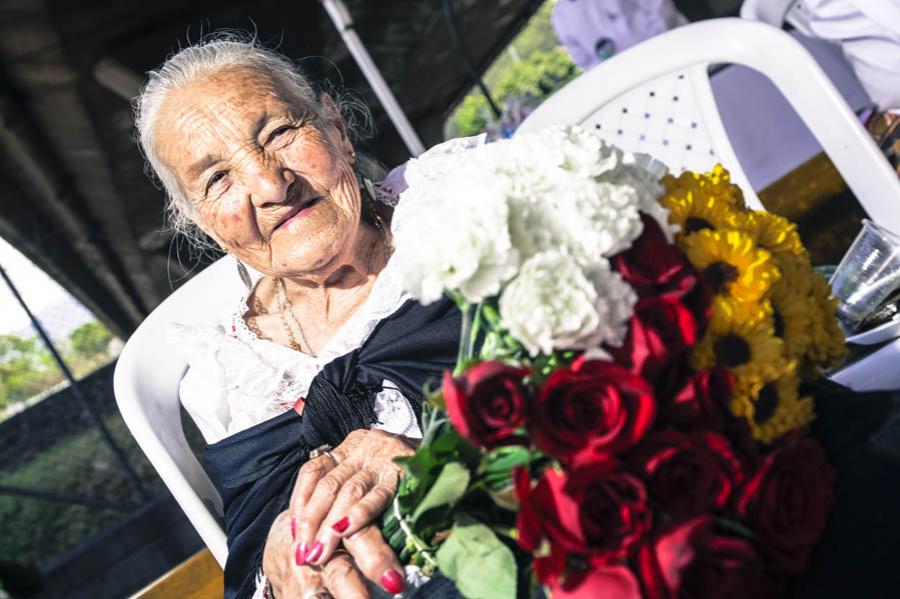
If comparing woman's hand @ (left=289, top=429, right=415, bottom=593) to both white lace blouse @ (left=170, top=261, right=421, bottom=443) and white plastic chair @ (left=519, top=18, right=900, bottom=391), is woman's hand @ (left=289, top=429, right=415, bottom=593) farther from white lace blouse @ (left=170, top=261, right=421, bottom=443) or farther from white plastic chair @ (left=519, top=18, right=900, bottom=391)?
white plastic chair @ (left=519, top=18, right=900, bottom=391)

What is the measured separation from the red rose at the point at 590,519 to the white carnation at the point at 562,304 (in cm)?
15

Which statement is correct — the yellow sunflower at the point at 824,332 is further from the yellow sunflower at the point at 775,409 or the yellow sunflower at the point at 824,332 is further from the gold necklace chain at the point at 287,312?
the gold necklace chain at the point at 287,312

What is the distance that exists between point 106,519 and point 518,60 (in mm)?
5748

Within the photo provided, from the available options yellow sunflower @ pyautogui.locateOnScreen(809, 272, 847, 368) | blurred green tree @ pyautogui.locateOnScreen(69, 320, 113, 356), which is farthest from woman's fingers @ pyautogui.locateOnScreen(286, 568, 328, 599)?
blurred green tree @ pyautogui.locateOnScreen(69, 320, 113, 356)

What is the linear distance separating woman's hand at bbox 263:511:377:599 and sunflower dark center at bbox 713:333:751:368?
2.62 ft

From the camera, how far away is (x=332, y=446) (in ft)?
6.38

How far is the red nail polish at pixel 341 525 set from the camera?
1.49 metres

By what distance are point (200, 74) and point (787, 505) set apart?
174 cm

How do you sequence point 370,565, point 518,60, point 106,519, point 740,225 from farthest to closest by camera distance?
point 518,60 < point 106,519 < point 370,565 < point 740,225

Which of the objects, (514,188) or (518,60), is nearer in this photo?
(514,188)

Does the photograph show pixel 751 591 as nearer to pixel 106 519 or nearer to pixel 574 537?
pixel 574 537

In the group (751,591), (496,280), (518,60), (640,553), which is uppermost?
(518,60)

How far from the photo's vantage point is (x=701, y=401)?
975 millimetres

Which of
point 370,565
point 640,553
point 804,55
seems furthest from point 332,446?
point 804,55
